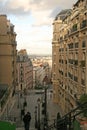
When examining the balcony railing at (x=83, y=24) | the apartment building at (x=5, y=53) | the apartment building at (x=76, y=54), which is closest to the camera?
the balcony railing at (x=83, y=24)

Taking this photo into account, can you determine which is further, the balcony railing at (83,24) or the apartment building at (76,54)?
the apartment building at (76,54)

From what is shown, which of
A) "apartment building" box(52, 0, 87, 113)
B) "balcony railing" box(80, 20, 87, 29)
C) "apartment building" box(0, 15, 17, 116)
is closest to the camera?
"balcony railing" box(80, 20, 87, 29)

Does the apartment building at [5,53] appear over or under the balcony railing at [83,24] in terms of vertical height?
under

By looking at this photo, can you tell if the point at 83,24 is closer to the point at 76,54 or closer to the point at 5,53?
the point at 76,54

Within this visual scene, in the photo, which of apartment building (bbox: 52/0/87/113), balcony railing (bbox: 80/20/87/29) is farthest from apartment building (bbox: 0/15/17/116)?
balcony railing (bbox: 80/20/87/29)

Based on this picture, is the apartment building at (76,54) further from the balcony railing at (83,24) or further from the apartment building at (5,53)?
the apartment building at (5,53)

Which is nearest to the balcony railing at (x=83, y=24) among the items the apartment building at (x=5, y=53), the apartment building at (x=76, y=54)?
the apartment building at (x=76, y=54)

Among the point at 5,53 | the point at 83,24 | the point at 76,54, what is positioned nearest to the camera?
the point at 83,24

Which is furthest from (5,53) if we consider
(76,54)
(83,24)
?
(83,24)

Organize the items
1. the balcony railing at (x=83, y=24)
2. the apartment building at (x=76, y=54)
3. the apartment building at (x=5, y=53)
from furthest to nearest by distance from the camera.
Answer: the apartment building at (x=5, y=53), the apartment building at (x=76, y=54), the balcony railing at (x=83, y=24)

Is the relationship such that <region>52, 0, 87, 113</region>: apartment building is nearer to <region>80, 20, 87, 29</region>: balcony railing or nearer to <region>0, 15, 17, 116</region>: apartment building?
<region>80, 20, 87, 29</region>: balcony railing

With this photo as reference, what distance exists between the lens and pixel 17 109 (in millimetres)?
70125

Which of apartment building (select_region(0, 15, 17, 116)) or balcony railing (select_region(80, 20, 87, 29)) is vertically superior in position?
balcony railing (select_region(80, 20, 87, 29))

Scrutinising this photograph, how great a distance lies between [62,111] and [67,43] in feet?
45.4
